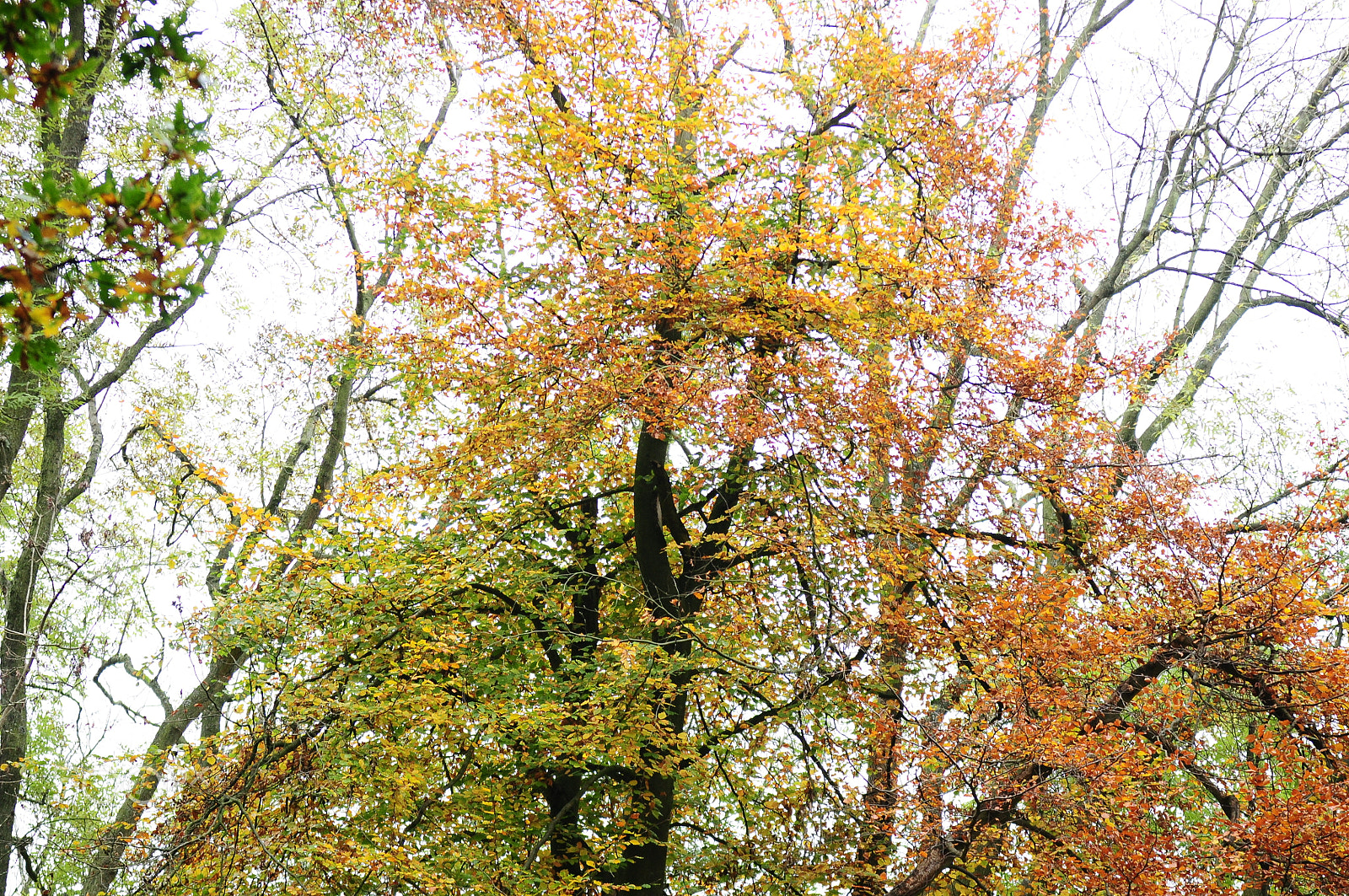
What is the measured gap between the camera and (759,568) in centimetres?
1068

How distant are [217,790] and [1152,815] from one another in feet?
22.6

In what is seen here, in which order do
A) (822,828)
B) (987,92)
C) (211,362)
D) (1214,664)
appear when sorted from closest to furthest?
(1214,664), (822,828), (987,92), (211,362)

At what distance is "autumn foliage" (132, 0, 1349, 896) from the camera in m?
7.35

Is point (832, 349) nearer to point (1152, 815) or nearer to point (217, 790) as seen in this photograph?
point (1152, 815)

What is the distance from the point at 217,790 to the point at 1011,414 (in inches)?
300

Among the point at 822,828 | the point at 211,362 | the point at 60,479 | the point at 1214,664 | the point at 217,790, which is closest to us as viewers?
the point at 1214,664

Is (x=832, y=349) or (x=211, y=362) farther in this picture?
(x=211, y=362)

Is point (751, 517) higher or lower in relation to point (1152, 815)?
higher

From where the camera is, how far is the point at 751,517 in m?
10.0

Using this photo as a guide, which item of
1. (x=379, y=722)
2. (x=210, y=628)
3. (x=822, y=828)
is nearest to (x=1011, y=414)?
(x=822, y=828)

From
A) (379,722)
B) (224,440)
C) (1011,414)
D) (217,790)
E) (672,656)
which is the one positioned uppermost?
(224,440)

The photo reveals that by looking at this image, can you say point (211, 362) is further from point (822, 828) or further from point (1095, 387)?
point (1095, 387)

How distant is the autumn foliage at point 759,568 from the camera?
24.1 ft

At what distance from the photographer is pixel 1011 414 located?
387 inches
